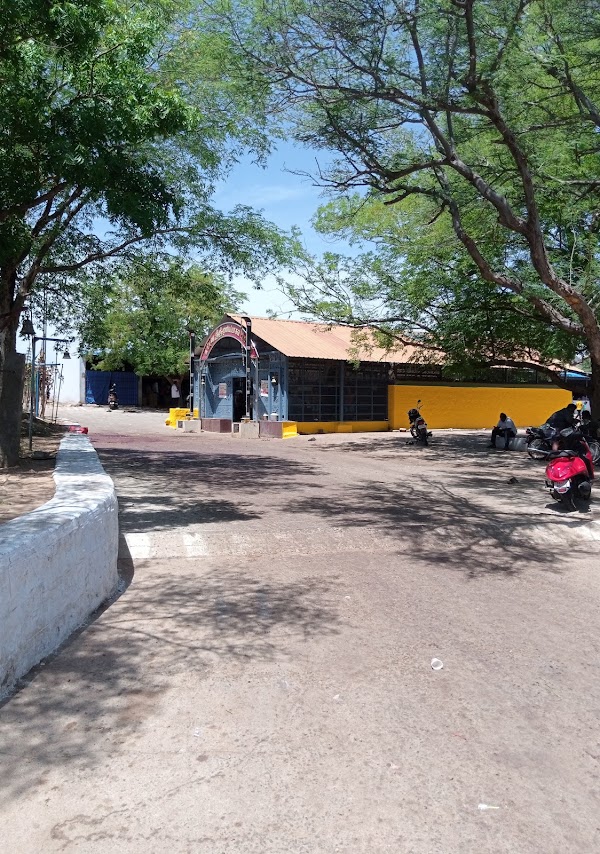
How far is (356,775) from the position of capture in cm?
321

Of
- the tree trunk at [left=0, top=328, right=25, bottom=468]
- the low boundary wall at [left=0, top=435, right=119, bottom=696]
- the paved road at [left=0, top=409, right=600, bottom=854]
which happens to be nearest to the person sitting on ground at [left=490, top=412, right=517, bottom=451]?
the paved road at [left=0, top=409, right=600, bottom=854]

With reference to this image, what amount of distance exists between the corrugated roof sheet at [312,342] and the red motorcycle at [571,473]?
49.3 feet

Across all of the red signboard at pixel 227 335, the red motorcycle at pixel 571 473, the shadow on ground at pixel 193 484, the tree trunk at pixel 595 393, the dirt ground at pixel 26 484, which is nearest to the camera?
the dirt ground at pixel 26 484

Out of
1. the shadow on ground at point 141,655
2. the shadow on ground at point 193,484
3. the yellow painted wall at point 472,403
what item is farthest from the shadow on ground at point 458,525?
the yellow painted wall at point 472,403

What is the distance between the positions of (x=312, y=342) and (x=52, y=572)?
23.1 m

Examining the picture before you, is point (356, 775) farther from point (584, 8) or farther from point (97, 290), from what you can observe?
point (97, 290)

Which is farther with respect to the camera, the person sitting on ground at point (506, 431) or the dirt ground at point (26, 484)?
the person sitting on ground at point (506, 431)

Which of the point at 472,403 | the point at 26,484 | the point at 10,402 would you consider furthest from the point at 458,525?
the point at 472,403

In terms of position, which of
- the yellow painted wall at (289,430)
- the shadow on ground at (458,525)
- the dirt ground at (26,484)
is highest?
the yellow painted wall at (289,430)

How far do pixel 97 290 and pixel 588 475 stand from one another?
11418mm

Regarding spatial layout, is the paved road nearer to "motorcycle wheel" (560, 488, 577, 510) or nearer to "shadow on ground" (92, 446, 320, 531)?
"shadow on ground" (92, 446, 320, 531)

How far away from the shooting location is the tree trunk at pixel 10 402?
461 inches

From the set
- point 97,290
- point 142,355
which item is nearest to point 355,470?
point 97,290

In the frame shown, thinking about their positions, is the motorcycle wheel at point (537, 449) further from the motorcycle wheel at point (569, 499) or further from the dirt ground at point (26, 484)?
the dirt ground at point (26, 484)
